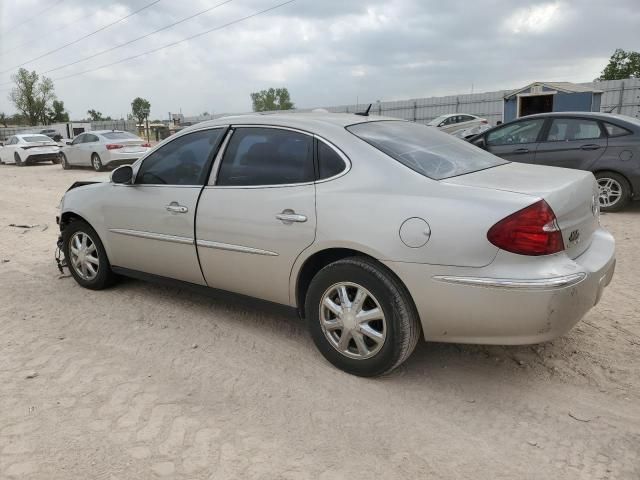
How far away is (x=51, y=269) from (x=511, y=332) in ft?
16.6

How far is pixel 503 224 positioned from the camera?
2705 millimetres

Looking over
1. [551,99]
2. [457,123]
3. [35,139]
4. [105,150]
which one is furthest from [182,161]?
[35,139]

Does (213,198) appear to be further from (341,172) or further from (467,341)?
(467,341)

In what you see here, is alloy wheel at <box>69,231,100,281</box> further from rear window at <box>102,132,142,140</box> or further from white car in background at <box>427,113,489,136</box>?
white car in background at <box>427,113,489,136</box>

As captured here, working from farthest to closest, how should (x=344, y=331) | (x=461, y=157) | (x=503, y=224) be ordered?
(x=461, y=157), (x=344, y=331), (x=503, y=224)

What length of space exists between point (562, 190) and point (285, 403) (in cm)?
198

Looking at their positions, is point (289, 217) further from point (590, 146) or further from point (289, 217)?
point (590, 146)

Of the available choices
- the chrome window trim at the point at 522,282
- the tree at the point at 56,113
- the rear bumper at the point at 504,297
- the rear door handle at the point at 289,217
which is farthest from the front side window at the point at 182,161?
the tree at the point at 56,113

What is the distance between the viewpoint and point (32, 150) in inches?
883

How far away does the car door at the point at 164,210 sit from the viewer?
3.96 meters

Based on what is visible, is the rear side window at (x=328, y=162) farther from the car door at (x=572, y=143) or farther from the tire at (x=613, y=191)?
the tire at (x=613, y=191)

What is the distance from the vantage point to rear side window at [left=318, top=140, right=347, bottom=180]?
10.8 feet

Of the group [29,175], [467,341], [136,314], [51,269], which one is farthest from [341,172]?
[29,175]

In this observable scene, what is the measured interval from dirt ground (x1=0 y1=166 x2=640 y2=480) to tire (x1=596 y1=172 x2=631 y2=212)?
3.97 m
